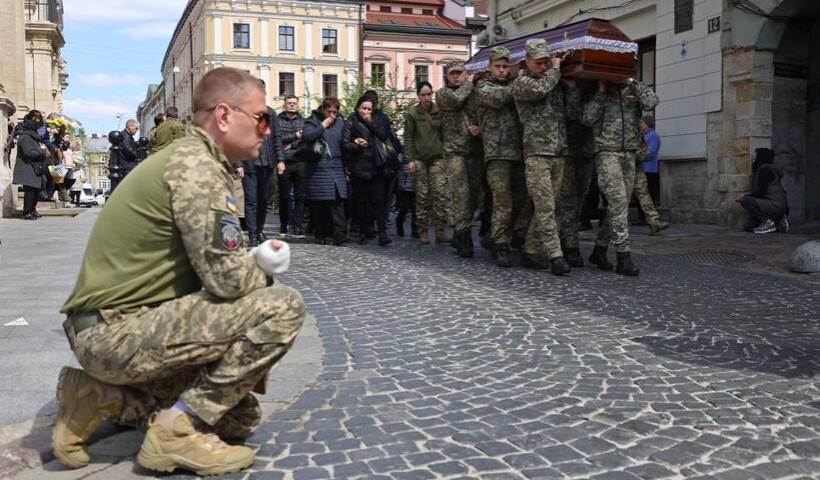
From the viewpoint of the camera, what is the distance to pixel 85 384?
2.91 m

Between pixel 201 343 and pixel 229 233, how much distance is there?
0.39 metres

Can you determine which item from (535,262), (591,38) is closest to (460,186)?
(535,262)

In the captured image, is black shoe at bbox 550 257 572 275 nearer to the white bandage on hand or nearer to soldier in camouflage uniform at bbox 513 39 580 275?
soldier in camouflage uniform at bbox 513 39 580 275

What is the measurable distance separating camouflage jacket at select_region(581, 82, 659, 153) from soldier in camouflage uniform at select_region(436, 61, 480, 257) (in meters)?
1.71

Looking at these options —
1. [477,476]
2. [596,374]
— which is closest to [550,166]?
[596,374]

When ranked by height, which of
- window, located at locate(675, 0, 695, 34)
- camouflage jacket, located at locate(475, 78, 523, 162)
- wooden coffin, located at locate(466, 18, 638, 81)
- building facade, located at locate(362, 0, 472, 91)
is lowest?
camouflage jacket, located at locate(475, 78, 523, 162)

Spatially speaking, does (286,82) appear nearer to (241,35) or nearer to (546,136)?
(241,35)

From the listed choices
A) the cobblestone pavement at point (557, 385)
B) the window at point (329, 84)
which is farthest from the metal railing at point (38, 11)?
the cobblestone pavement at point (557, 385)

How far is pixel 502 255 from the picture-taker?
333 inches

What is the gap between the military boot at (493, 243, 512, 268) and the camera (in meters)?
8.35

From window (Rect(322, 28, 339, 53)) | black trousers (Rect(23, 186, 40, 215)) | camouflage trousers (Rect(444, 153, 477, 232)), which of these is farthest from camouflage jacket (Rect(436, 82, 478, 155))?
window (Rect(322, 28, 339, 53))

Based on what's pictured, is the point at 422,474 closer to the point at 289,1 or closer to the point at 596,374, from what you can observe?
the point at 596,374

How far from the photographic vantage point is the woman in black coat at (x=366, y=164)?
34.7ft

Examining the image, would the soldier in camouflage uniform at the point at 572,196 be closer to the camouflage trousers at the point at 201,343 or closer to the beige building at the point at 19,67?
the camouflage trousers at the point at 201,343
